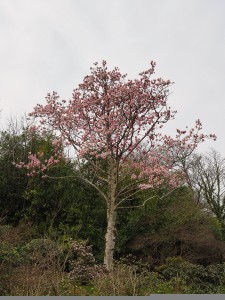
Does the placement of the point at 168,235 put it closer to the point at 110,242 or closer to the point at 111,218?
the point at 111,218

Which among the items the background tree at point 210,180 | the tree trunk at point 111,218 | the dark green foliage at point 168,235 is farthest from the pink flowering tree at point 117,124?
the background tree at point 210,180

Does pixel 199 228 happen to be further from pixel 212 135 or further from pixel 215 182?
pixel 215 182

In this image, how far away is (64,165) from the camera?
17219mm

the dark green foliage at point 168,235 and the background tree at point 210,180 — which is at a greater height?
the background tree at point 210,180

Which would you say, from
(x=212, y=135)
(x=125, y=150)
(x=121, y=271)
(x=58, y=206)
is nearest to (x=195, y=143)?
(x=212, y=135)

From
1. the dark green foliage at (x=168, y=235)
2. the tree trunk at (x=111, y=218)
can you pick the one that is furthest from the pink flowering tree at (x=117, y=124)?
the dark green foliage at (x=168, y=235)

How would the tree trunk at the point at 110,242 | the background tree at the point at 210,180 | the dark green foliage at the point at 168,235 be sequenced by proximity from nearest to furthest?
the tree trunk at the point at 110,242, the dark green foliage at the point at 168,235, the background tree at the point at 210,180

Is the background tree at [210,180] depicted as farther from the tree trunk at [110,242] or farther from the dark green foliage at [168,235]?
the tree trunk at [110,242]

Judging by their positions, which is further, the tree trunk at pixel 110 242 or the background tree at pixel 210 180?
the background tree at pixel 210 180

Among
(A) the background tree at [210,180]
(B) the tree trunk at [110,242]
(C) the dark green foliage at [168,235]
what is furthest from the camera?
(A) the background tree at [210,180]

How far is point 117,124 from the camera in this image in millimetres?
11984

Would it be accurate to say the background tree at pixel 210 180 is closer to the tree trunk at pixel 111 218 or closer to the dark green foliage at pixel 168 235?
the dark green foliage at pixel 168 235

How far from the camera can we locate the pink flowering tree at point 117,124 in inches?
469

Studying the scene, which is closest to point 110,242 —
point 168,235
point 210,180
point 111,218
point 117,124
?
point 111,218
